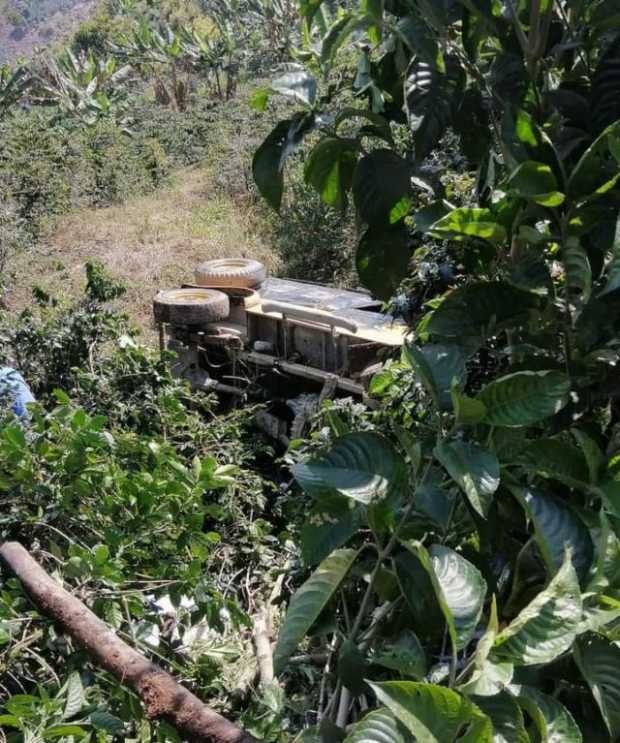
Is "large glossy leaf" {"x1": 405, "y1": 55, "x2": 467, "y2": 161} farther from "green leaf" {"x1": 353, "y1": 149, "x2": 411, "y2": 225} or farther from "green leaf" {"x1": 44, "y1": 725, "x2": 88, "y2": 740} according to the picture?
"green leaf" {"x1": 44, "y1": 725, "x2": 88, "y2": 740}

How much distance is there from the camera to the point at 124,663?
167 cm

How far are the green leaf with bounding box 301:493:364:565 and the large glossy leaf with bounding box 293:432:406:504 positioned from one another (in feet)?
0.16

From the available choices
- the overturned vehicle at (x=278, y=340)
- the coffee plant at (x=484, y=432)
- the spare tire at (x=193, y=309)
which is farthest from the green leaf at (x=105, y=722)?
the spare tire at (x=193, y=309)

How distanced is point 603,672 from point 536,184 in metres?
0.70

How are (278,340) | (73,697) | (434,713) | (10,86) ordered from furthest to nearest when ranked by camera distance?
(10,86) → (278,340) → (73,697) → (434,713)

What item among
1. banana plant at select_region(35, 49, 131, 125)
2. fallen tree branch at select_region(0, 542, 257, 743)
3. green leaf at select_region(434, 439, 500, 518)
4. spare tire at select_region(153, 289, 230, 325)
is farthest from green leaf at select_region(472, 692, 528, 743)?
banana plant at select_region(35, 49, 131, 125)

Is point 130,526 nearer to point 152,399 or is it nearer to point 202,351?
Result: point 152,399

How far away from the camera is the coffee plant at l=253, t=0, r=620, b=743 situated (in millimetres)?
994

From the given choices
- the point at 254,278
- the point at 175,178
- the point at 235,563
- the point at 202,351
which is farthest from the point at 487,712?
the point at 175,178

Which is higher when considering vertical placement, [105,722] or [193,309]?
[105,722]

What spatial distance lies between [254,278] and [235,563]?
4.37 meters

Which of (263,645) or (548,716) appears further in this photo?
(263,645)

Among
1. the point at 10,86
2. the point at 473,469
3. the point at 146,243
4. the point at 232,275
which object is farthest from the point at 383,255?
the point at 10,86

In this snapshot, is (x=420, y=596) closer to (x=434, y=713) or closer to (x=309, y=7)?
(x=434, y=713)
